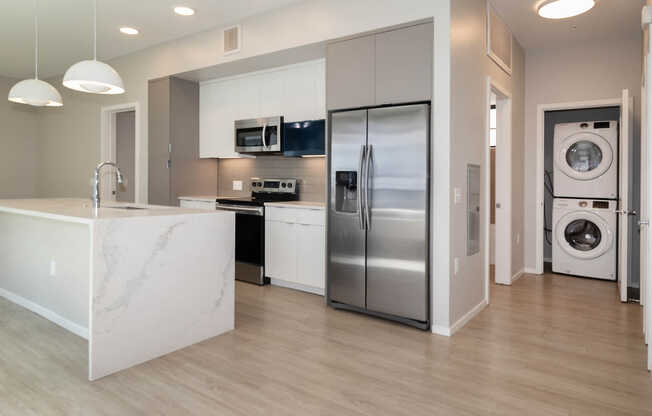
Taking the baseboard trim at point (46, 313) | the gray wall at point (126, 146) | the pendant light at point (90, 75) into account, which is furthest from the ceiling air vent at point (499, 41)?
the gray wall at point (126, 146)

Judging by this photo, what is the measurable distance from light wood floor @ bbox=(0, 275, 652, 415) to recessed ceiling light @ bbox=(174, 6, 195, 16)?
2889mm

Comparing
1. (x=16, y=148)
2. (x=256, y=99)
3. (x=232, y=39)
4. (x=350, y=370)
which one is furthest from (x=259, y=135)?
(x=16, y=148)

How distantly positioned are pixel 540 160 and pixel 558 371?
131 inches

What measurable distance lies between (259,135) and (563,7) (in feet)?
10.2

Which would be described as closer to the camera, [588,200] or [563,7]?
[563,7]

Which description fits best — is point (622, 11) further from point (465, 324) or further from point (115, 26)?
point (115, 26)

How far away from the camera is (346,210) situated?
3625mm

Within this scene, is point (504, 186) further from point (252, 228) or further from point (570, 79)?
point (252, 228)

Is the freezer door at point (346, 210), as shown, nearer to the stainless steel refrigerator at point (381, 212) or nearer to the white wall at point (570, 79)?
the stainless steel refrigerator at point (381, 212)

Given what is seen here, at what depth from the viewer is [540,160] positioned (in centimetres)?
525

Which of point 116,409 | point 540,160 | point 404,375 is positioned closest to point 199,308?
point 116,409

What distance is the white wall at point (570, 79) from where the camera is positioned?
4.70m

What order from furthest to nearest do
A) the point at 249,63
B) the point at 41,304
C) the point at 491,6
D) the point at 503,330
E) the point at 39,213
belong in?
the point at 249,63
the point at 491,6
the point at 41,304
the point at 503,330
the point at 39,213

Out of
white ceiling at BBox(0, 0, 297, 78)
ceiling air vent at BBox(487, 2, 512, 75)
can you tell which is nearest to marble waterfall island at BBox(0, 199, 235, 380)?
white ceiling at BBox(0, 0, 297, 78)
